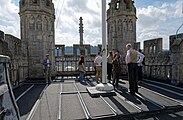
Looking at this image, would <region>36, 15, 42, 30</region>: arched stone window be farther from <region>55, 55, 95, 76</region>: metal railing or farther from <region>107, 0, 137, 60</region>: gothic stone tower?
<region>107, 0, 137, 60</region>: gothic stone tower

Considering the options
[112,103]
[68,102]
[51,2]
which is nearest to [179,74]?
[112,103]

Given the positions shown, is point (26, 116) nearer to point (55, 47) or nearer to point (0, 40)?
point (0, 40)

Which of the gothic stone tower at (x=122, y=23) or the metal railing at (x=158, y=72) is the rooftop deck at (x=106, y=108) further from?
the gothic stone tower at (x=122, y=23)

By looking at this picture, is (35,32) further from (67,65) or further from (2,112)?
(2,112)

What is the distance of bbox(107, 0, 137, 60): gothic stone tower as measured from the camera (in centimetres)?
1259

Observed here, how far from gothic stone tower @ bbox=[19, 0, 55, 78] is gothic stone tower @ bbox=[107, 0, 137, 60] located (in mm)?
4967

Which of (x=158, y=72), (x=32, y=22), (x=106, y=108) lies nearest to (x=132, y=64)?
(x=106, y=108)

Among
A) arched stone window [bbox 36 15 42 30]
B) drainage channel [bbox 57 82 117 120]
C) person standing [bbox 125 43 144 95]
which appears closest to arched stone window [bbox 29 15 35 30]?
arched stone window [bbox 36 15 42 30]

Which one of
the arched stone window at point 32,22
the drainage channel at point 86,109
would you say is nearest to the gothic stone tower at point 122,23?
the arched stone window at point 32,22

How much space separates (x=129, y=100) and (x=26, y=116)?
306 cm

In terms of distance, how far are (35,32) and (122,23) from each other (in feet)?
21.1

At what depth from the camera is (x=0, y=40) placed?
Answer: 6.40m

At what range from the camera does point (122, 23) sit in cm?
1258

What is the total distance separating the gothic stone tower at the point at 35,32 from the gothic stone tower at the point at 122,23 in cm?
497
